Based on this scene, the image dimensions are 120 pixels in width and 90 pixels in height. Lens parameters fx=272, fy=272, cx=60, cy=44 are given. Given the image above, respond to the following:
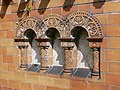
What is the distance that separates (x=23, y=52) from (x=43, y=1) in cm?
109

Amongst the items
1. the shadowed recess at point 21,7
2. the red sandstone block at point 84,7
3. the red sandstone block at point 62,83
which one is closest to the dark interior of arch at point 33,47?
the shadowed recess at point 21,7

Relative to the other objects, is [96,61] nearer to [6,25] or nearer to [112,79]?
[112,79]

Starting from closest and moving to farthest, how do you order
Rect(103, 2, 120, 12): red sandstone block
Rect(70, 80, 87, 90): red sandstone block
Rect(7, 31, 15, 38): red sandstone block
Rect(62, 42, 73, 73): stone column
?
Rect(103, 2, 120, 12): red sandstone block, Rect(70, 80, 87, 90): red sandstone block, Rect(62, 42, 73, 73): stone column, Rect(7, 31, 15, 38): red sandstone block

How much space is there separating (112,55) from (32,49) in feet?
5.98

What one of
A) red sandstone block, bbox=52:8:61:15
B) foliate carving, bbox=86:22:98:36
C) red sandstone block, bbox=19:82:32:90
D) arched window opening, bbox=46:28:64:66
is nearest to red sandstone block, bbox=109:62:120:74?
foliate carving, bbox=86:22:98:36

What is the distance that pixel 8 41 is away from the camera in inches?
214

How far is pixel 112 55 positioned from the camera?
3.87 metres

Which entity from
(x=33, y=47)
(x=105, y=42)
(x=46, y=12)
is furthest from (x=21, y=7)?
(x=105, y=42)

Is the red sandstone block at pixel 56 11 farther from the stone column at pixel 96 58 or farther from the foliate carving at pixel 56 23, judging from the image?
the stone column at pixel 96 58

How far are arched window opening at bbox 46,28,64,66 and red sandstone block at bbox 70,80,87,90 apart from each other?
1.59 feet

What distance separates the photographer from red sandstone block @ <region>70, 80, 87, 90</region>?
13.9 ft

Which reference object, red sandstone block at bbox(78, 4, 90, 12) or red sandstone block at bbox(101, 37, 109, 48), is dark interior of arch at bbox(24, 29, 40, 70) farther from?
red sandstone block at bbox(101, 37, 109, 48)

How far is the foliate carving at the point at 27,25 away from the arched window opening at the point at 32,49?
0.08m

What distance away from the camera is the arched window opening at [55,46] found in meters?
4.71
